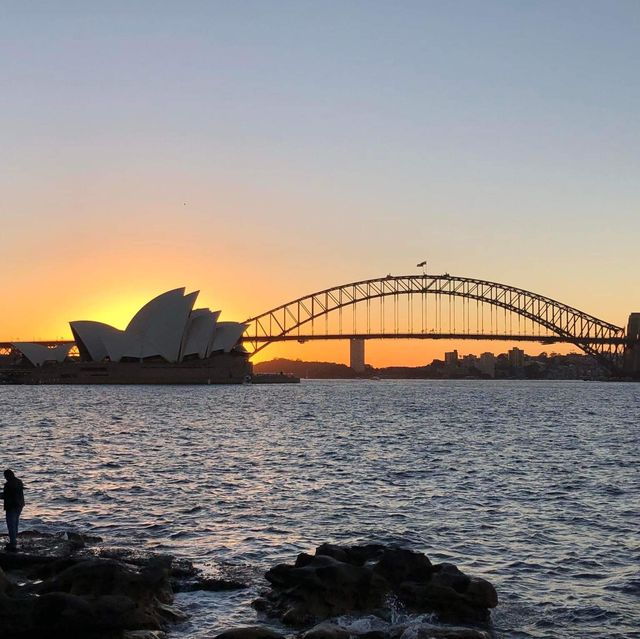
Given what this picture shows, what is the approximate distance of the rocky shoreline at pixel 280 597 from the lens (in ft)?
32.0

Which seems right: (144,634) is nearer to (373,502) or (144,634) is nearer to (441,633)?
(441,633)

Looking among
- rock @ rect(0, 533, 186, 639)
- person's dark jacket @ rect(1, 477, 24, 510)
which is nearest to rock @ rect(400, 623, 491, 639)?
rock @ rect(0, 533, 186, 639)

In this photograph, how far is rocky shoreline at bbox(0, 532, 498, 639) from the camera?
9750 mm

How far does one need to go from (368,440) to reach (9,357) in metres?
141

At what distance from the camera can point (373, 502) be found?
20.5m

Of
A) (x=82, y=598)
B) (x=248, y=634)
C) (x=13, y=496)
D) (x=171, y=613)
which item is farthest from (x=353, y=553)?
(x=13, y=496)

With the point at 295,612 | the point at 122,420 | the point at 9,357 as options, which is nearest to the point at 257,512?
the point at 295,612

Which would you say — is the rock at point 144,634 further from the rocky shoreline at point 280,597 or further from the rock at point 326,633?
the rock at point 326,633

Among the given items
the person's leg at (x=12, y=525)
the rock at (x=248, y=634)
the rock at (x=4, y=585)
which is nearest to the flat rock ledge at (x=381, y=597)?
the rock at (x=248, y=634)

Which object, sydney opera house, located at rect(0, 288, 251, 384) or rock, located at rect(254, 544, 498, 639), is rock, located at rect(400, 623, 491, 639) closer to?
rock, located at rect(254, 544, 498, 639)

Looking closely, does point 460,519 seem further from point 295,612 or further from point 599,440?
point 599,440

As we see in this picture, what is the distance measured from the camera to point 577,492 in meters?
22.5

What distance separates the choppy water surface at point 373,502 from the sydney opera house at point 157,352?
70.7m

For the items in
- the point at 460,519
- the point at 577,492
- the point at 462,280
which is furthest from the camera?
the point at 462,280
